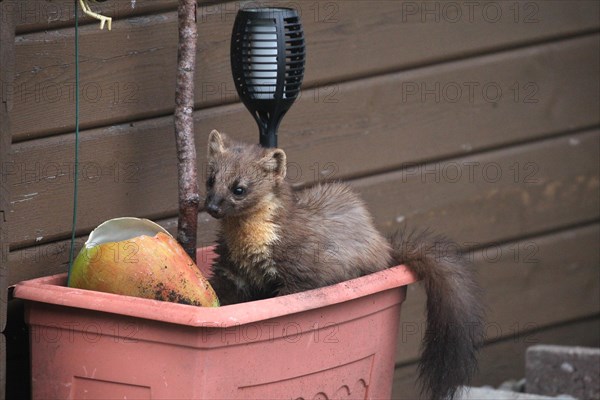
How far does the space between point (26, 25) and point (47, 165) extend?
338 millimetres

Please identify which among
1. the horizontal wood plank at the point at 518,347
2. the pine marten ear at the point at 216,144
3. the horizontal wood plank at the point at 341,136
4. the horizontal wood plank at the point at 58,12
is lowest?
the horizontal wood plank at the point at 518,347

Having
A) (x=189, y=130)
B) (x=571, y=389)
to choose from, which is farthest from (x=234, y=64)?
(x=571, y=389)

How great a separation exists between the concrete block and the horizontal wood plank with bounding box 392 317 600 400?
125mm

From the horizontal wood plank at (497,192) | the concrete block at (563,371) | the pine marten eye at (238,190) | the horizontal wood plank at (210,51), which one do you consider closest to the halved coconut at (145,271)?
the pine marten eye at (238,190)

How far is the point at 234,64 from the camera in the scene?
A: 272cm

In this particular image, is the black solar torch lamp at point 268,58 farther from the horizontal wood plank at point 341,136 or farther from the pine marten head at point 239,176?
the horizontal wood plank at point 341,136

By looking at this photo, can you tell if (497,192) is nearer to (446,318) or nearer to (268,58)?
(446,318)

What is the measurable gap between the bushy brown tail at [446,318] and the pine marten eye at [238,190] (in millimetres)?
479

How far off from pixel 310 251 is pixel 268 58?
1.53 ft

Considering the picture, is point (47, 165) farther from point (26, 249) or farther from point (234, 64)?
point (234, 64)

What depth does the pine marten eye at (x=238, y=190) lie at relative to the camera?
257 centimetres

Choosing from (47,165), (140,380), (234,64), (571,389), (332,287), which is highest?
(234,64)

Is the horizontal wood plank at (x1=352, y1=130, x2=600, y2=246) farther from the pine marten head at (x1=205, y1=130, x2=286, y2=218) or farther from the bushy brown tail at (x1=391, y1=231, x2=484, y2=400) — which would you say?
the pine marten head at (x1=205, y1=130, x2=286, y2=218)

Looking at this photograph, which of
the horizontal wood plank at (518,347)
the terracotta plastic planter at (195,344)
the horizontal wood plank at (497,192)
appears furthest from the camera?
the horizontal wood plank at (518,347)
